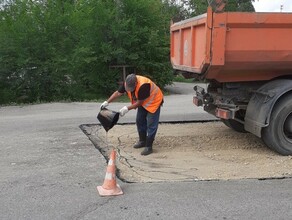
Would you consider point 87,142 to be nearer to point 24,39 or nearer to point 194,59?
point 194,59

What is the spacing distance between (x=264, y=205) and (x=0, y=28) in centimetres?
1158

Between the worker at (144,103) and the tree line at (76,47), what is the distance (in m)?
7.49

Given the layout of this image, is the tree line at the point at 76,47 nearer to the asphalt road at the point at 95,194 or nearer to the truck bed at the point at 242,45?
the asphalt road at the point at 95,194

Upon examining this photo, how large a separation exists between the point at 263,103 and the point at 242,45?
0.92 m

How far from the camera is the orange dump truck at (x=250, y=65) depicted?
592 cm

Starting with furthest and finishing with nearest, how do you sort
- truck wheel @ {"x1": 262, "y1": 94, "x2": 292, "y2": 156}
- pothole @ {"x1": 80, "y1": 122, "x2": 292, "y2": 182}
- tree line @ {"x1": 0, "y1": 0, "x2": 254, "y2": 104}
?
tree line @ {"x1": 0, "y1": 0, "x2": 254, "y2": 104}
truck wheel @ {"x1": 262, "y1": 94, "x2": 292, "y2": 156}
pothole @ {"x1": 80, "y1": 122, "x2": 292, "y2": 182}

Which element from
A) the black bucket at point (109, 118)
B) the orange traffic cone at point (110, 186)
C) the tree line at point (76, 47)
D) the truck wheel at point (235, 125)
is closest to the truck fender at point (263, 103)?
the truck wheel at point (235, 125)

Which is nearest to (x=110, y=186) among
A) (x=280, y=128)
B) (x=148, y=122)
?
(x=148, y=122)

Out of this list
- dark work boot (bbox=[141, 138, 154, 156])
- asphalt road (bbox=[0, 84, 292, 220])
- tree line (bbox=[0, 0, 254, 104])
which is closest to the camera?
asphalt road (bbox=[0, 84, 292, 220])

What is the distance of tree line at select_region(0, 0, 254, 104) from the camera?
13703mm

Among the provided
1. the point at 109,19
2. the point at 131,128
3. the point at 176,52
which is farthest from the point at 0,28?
the point at 176,52

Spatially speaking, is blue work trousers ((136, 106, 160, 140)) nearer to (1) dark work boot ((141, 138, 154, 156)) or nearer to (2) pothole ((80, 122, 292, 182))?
(1) dark work boot ((141, 138, 154, 156))

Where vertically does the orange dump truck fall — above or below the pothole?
above

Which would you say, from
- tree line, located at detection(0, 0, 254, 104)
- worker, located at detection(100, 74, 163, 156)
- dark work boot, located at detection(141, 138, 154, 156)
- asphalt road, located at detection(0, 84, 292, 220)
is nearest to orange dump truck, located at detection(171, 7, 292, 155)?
worker, located at detection(100, 74, 163, 156)
